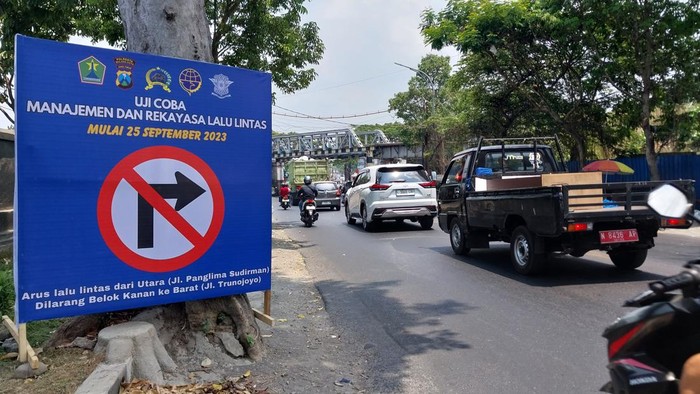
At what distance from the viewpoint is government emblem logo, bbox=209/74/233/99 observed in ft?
14.4

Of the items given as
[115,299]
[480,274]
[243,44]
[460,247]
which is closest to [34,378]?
[115,299]

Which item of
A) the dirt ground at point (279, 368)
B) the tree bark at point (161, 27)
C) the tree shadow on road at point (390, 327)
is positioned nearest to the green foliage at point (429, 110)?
the tree shadow on road at point (390, 327)

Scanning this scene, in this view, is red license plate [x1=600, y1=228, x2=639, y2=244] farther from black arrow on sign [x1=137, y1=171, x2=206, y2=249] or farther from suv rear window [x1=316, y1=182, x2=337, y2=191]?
suv rear window [x1=316, y1=182, x2=337, y2=191]

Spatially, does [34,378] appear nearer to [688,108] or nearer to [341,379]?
[341,379]

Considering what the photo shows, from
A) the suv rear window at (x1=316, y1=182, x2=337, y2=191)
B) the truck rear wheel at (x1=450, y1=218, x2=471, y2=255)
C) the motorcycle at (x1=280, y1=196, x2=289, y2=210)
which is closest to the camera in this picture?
the truck rear wheel at (x1=450, y1=218, x2=471, y2=255)

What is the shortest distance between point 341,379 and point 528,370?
1.47 meters

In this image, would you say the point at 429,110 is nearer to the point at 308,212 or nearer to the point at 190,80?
the point at 308,212

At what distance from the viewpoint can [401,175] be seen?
14.7m

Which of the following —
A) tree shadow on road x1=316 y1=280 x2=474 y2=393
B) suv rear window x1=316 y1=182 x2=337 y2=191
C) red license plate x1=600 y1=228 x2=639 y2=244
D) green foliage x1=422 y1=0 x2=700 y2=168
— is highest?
green foliage x1=422 y1=0 x2=700 y2=168

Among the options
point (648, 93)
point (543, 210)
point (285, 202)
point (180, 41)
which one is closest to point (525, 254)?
point (543, 210)

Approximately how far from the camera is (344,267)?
9516 mm

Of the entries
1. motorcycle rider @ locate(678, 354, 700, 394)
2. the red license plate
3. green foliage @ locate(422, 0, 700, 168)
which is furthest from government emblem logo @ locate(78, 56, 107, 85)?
green foliage @ locate(422, 0, 700, 168)

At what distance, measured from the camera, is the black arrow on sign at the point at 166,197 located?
4059mm

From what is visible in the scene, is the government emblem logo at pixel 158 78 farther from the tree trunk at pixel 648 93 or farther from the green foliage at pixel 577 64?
the tree trunk at pixel 648 93
